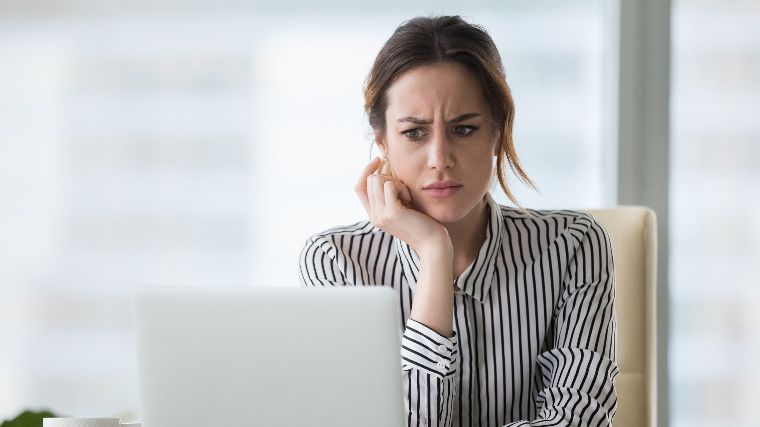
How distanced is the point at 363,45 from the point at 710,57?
37.4 inches

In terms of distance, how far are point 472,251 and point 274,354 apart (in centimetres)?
78

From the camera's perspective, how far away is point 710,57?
238 centimetres

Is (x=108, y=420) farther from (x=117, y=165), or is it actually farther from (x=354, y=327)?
(x=117, y=165)

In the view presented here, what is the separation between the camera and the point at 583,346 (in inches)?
59.5

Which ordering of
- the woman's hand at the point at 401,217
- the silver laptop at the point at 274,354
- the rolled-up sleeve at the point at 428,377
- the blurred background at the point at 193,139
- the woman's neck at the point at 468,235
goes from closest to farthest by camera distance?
the silver laptop at the point at 274,354 → the rolled-up sleeve at the point at 428,377 → the woman's hand at the point at 401,217 → the woman's neck at the point at 468,235 → the blurred background at the point at 193,139

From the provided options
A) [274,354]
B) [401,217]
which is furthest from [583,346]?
[274,354]

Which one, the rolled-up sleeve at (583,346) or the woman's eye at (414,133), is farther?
the woman's eye at (414,133)

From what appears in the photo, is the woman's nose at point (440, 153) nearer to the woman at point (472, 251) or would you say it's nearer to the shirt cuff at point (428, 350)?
the woman at point (472, 251)

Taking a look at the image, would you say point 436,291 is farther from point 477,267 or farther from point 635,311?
point 635,311

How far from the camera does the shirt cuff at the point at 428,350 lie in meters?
1.38

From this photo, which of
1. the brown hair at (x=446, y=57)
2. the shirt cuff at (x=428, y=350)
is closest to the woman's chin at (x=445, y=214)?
the brown hair at (x=446, y=57)

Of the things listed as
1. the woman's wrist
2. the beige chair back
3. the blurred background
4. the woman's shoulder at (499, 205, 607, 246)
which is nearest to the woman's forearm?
the woman's wrist

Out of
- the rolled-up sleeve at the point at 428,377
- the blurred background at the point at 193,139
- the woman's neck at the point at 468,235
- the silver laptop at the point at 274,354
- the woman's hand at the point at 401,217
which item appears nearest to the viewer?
the silver laptop at the point at 274,354

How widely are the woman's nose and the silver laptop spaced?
630 mm
